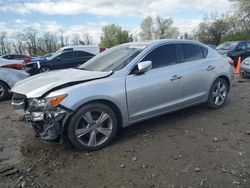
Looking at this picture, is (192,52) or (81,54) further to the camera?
(81,54)

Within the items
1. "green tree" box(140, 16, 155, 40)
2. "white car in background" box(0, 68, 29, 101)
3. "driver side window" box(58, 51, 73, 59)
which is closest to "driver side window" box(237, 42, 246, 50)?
"driver side window" box(58, 51, 73, 59)

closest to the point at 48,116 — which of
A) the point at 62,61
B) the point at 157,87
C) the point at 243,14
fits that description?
the point at 157,87

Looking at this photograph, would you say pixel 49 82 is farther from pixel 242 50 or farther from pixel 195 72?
pixel 242 50

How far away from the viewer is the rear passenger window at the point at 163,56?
453 centimetres

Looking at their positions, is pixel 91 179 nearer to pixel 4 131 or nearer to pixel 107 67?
pixel 107 67

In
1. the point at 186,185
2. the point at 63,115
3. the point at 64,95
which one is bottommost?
the point at 186,185

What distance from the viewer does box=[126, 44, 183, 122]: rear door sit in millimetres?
4172

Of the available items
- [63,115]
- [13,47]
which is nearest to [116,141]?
[63,115]

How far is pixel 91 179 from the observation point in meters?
3.20

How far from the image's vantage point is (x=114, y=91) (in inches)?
156

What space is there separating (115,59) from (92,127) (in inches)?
53.5

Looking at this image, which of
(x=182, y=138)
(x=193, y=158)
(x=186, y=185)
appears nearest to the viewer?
(x=186, y=185)

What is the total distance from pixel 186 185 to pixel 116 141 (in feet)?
5.05

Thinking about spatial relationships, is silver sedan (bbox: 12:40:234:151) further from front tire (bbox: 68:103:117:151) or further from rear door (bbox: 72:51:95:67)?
rear door (bbox: 72:51:95:67)
